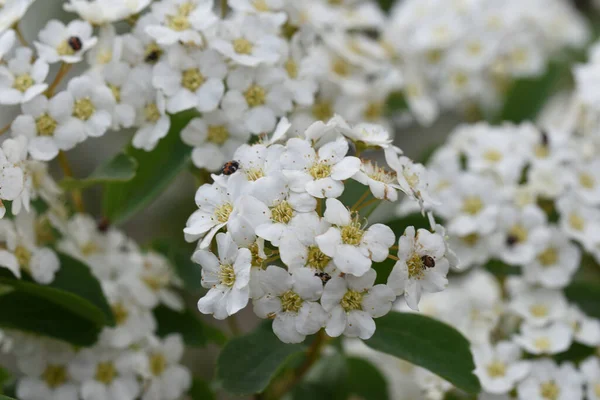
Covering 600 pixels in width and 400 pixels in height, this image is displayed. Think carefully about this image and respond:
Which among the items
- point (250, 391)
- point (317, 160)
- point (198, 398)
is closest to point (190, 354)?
point (198, 398)

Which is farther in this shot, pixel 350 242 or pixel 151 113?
pixel 151 113

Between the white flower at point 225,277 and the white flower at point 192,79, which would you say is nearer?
the white flower at point 225,277

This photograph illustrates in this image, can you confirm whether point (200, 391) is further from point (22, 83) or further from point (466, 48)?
point (466, 48)

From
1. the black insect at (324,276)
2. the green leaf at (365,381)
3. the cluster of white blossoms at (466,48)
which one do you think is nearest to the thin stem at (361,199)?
the black insect at (324,276)

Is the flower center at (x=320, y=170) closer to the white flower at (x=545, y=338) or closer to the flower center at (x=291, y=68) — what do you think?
the flower center at (x=291, y=68)

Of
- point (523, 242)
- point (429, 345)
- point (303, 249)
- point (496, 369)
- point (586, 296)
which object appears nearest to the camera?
point (303, 249)

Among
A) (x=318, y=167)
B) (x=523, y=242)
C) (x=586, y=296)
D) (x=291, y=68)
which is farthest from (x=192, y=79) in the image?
(x=586, y=296)
